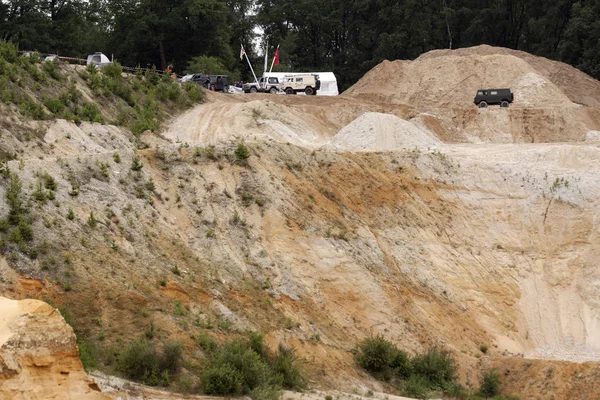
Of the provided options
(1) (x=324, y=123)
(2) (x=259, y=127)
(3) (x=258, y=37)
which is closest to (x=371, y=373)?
(2) (x=259, y=127)

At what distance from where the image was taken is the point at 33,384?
1534cm

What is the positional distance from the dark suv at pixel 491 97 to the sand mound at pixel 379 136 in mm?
12008

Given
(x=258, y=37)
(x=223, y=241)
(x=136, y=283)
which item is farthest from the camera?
(x=258, y=37)

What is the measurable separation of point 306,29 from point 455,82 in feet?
80.5

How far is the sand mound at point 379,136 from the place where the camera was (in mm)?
38000

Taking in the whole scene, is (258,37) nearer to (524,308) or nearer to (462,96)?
(462,96)

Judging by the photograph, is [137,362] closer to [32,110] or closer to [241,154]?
[241,154]

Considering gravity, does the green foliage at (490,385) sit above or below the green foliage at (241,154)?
below

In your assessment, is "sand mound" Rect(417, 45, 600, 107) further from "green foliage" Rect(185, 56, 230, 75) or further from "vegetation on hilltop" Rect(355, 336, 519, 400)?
"vegetation on hilltop" Rect(355, 336, 519, 400)

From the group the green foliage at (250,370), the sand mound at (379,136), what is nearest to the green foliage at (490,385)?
the green foliage at (250,370)

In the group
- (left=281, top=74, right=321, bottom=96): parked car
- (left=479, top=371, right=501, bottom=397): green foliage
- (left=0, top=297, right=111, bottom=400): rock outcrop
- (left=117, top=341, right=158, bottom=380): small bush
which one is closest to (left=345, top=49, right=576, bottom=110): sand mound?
(left=281, top=74, right=321, bottom=96): parked car

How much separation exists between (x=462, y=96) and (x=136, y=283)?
36347 mm

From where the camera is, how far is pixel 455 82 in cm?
5653

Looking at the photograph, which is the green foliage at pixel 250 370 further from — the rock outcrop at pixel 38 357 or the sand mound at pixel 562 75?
the sand mound at pixel 562 75
